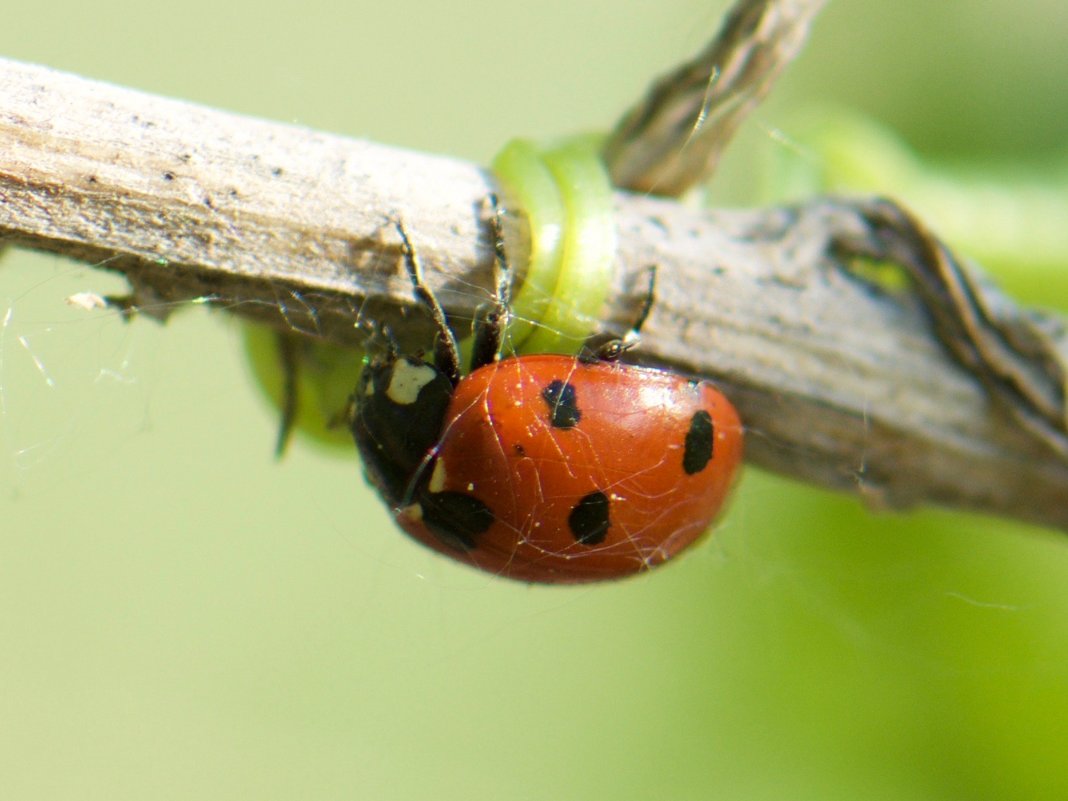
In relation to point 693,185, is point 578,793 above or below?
below

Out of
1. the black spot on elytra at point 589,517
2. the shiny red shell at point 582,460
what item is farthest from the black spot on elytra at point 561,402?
the black spot on elytra at point 589,517

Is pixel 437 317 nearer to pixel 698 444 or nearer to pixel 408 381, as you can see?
pixel 408 381

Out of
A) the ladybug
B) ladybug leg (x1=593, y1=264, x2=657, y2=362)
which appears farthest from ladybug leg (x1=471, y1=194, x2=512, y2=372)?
ladybug leg (x1=593, y1=264, x2=657, y2=362)

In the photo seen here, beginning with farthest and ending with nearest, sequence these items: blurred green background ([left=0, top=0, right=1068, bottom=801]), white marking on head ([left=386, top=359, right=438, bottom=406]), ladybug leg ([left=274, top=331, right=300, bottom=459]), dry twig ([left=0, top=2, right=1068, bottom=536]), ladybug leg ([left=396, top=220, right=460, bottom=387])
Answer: blurred green background ([left=0, top=0, right=1068, bottom=801]) < white marking on head ([left=386, top=359, right=438, bottom=406]) < ladybug leg ([left=274, top=331, right=300, bottom=459]) < ladybug leg ([left=396, top=220, right=460, bottom=387]) < dry twig ([left=0, top=2, right=1068, bottom=536])

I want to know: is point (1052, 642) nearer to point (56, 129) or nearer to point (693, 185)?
point (693, 185)

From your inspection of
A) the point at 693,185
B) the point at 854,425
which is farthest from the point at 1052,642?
the point at 693,185

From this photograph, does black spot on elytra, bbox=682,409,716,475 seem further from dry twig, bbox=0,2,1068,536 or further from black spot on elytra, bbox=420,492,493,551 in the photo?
black spot on elytra, bbox=420,492,493,551
